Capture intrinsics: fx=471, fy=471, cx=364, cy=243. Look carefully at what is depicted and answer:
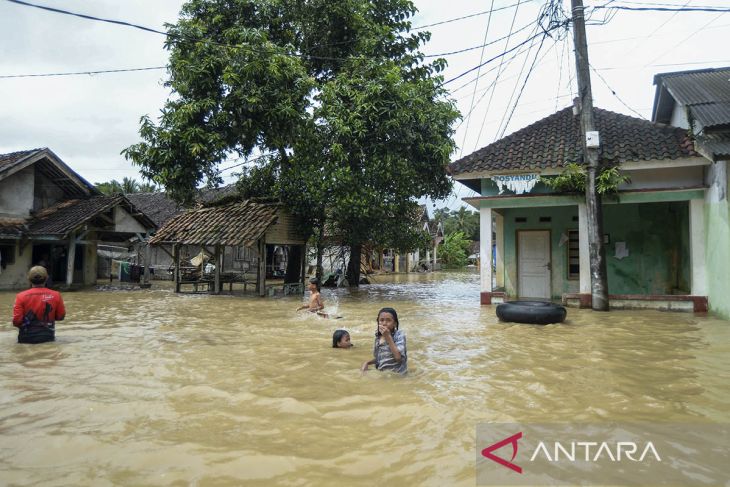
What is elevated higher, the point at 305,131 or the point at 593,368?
the point at 305,131

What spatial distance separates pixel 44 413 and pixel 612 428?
5433 mm

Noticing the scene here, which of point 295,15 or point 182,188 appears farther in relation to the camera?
point 295,15

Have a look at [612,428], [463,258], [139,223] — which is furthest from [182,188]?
[463,258]

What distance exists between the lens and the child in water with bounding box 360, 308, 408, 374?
19.5 feet

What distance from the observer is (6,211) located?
66.5ft

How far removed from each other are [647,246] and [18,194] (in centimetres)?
2486

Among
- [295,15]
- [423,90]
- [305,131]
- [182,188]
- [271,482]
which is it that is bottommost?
[271,482]

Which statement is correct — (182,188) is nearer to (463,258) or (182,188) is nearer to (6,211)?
(6,211)

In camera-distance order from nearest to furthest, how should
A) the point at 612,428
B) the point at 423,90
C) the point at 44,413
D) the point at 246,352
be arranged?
1. the point at 612,428
2. the point at 44,413
3. the point at 246,352
4. the point at 423,90

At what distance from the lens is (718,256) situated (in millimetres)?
11031

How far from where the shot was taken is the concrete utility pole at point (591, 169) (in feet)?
40.8

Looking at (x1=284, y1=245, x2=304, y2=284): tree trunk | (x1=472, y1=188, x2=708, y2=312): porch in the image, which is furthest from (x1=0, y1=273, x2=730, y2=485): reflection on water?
(x1=284, y1=245, x2=304, y2=284): tree trunk

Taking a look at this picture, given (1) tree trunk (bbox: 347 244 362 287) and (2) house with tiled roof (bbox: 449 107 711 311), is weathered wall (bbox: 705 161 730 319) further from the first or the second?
(1) tree trunk (bbox: 347 244 362 287)

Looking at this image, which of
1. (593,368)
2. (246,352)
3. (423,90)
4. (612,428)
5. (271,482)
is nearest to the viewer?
(271,482)
